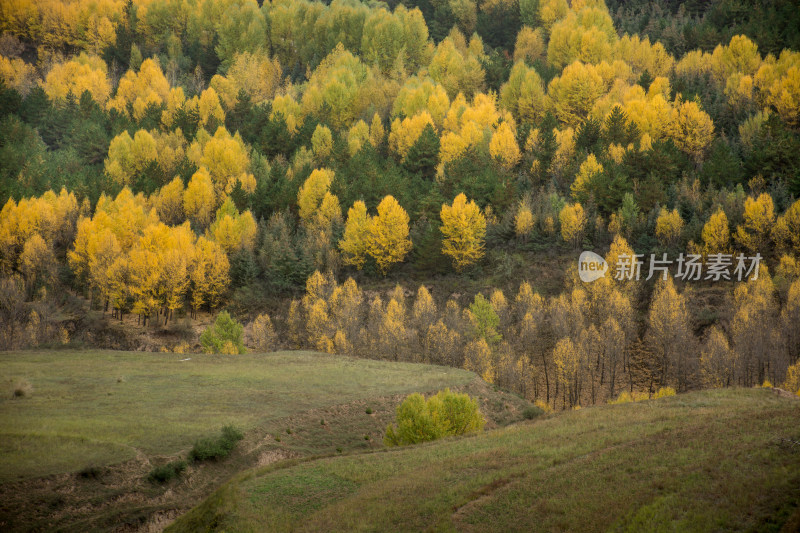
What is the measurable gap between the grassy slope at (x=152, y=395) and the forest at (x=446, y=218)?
25386 millimetres

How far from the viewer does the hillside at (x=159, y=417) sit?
3012 cm

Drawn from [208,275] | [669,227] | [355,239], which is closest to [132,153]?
[208,275]

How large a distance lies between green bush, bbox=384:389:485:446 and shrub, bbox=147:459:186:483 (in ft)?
48.8

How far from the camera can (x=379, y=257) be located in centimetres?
10981

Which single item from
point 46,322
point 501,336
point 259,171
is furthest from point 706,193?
point 46,322

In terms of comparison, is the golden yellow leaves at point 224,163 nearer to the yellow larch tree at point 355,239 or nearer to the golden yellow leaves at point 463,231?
the yellow larch tree at point 355,239

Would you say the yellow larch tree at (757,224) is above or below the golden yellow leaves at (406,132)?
below

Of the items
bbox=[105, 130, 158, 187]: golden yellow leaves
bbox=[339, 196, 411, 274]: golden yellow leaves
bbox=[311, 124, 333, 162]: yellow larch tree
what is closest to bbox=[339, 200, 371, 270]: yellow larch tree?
bbox=[339, 196, 411, 274]: golden yellow leaves

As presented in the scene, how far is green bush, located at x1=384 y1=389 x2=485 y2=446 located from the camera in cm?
4362

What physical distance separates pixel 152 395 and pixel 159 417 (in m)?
4.96

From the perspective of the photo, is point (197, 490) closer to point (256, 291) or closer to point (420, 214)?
point (256, 291)

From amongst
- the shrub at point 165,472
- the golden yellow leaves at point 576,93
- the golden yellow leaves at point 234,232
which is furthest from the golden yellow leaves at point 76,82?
the shrub at point 165,472

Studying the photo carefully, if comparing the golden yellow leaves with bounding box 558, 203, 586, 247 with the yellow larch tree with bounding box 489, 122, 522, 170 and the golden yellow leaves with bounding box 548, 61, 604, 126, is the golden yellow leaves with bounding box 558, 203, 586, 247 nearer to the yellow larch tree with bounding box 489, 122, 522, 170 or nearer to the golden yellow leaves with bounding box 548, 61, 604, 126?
the yellow larch tree with bounding box 489, 122, 522, 170

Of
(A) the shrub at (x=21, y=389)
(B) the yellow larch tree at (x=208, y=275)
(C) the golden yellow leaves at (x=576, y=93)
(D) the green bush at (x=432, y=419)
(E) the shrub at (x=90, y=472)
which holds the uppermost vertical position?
(C) the golden yellow leaves at (x=576, y=93)
